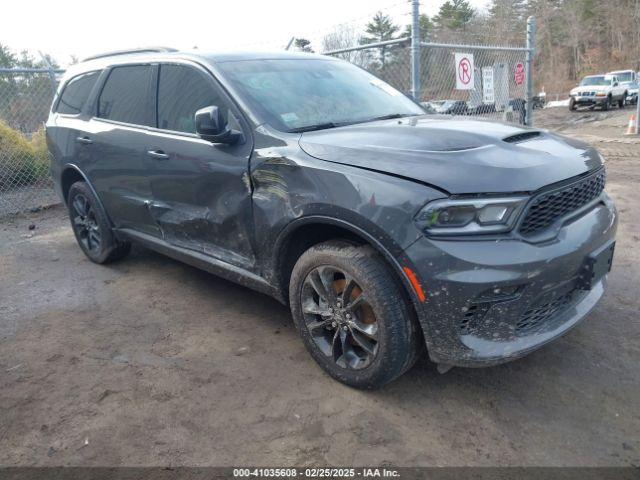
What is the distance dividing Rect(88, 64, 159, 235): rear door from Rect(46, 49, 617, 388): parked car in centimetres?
3

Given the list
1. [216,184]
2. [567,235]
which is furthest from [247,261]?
[567,235]

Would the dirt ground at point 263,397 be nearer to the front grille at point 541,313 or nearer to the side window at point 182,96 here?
the front grille at point 541,313

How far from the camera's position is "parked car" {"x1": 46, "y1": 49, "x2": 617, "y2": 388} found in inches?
90.3

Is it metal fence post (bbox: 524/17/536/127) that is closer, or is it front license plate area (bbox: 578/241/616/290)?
front license plate area (bbox: 578/241/616/290)

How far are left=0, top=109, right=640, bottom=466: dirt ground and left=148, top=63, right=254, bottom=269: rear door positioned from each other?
2.15 ft

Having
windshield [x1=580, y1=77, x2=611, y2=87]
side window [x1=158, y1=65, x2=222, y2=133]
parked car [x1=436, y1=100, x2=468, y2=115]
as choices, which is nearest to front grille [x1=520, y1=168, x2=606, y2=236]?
side window [x1=158, y1=65, x2=222, y2=133]

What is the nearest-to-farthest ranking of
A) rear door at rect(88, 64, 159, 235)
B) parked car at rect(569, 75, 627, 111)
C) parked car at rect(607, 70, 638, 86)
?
rear door at rect(88, 64, 159, 235), parked car at rect(569, 75, 627, 111), parked car at rect(607, 70, 638, 86)

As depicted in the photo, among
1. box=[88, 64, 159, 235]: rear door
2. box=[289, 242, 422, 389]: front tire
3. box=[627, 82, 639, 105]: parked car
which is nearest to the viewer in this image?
box=[289, 242, 422, 389]: front tire

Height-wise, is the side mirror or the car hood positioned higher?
the side mirror

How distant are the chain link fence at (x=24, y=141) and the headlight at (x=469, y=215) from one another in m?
7.51

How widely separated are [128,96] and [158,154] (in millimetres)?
828

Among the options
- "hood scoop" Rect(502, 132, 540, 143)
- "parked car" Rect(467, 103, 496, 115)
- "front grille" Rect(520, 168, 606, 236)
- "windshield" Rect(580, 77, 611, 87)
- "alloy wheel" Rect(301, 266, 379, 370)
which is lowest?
"alloy wheel" Rect(301, 266, 379, 370)

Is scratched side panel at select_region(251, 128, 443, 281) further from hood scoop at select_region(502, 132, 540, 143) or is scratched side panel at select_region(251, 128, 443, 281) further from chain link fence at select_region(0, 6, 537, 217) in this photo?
chain link fence at select_region(0, 6, 537, 217)

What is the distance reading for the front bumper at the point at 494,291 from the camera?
2.24 m
